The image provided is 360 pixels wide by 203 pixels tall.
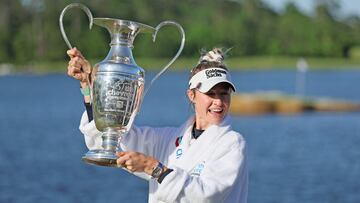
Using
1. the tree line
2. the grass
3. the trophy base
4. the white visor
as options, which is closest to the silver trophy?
the trophy base

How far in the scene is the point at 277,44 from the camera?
13288cm

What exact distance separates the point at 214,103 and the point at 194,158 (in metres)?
0.26

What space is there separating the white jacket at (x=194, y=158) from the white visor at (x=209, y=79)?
7.3 inches

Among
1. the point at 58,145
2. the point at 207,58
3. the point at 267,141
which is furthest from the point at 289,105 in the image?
the point at 207,58

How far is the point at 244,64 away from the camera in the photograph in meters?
123

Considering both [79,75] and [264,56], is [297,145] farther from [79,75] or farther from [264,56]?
[264,56]

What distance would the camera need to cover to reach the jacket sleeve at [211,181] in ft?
12.9

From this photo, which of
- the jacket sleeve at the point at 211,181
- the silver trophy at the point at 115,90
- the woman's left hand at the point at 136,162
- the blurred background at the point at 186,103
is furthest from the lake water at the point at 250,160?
the woman's left hand at the point at 136,162

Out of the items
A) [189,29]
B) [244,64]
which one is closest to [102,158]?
[244,64]

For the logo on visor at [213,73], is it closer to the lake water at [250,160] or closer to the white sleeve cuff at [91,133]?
the white sleeve cuff at [91,133]

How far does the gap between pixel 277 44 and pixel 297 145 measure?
10298cm

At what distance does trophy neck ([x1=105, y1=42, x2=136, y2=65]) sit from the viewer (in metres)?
4.26

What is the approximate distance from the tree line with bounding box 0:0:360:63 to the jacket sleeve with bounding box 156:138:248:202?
338ft

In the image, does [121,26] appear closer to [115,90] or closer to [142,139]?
[115,90]
